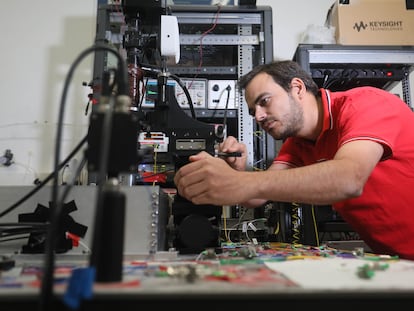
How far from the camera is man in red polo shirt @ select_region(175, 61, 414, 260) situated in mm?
804

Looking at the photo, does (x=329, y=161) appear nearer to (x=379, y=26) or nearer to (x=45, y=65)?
(x=379, y=26)

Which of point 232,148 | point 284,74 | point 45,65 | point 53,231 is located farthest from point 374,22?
point 45,65

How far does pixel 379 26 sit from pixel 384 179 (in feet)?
3.17

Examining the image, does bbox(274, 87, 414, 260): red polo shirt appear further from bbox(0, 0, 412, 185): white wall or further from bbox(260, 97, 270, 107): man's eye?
bbox(0, 0, 412, 185): white wall

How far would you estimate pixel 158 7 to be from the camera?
3.89 feet

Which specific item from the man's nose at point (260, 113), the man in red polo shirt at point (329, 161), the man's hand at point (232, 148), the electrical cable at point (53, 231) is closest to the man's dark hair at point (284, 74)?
the man in red polo shirt at point (329, 161)

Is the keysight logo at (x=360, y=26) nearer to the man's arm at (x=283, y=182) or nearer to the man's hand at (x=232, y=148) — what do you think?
the man's hand at (x=232, y=148)

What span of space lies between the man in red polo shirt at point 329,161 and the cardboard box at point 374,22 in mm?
499

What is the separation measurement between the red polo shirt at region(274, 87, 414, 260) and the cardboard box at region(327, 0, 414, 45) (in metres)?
0.61

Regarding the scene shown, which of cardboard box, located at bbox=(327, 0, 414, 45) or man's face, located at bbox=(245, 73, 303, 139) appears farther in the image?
cardboard box, located at bbox=(327, 0, 414, 45)

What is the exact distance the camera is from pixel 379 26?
170 cm

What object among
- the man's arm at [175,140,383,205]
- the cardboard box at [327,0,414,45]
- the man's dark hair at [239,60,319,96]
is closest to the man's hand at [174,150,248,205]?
the man's arm at [175,140,383,205]

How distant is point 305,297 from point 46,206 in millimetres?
751

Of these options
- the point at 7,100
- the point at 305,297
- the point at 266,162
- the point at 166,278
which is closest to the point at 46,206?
the point at 166,278
